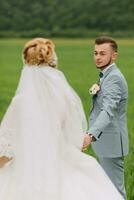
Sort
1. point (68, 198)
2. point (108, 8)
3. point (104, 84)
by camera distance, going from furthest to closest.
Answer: point (108, 8), point (104, 84), point (68, 198)

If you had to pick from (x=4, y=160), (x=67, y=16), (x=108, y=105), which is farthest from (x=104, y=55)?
(x=67, y=16)

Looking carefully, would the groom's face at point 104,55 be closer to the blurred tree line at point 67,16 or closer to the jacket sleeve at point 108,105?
the jacket sleeve at point 108,105

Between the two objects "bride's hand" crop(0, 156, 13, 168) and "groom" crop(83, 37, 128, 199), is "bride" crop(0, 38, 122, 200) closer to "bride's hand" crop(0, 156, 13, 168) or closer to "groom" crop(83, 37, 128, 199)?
"bride's hand" crop(0, 156, 13, 168)

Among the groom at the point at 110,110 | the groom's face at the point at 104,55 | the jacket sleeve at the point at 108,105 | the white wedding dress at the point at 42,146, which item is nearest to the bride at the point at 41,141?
the white wedding dress at the point at 42,146

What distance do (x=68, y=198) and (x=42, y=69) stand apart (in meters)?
0.92

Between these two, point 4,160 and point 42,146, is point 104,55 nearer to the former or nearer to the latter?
point 42,146

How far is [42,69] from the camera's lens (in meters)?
5.35

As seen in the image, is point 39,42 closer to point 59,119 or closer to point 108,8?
point 59,119

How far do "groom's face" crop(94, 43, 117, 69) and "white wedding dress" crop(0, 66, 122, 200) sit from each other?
640 mm

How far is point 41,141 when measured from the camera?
211 inches

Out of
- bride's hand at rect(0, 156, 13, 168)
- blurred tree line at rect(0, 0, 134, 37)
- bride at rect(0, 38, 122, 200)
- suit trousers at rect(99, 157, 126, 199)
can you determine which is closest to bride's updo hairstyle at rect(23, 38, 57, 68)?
bride at rect(0, 38, 122, 200)

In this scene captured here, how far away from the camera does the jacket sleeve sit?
5.79m

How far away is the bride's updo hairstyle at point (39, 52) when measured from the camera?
208 inches

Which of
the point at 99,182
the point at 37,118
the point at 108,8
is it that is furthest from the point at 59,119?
the point at 108,8
